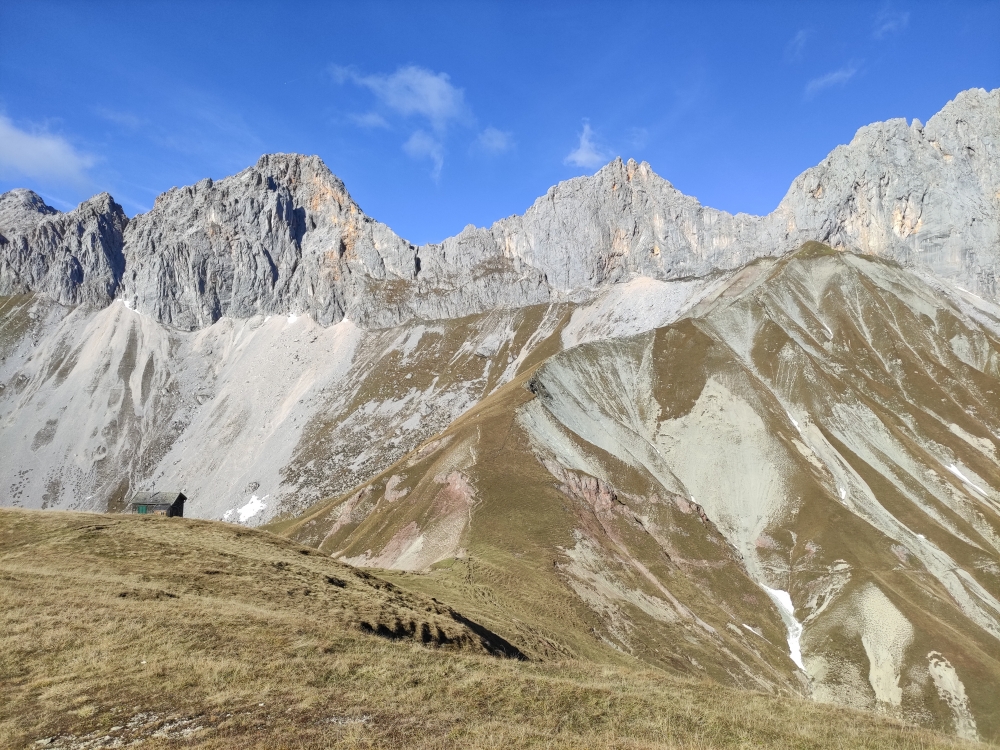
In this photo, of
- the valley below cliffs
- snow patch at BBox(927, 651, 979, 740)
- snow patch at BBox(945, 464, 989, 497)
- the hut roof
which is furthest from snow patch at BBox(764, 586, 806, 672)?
the hut roof

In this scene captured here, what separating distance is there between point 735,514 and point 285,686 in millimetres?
83273

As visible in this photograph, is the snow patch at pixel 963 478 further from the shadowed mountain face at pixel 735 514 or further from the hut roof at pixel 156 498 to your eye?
the hut roof at pixel 156 498

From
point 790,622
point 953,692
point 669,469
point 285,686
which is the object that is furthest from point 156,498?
point 953,692

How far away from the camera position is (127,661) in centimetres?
2083

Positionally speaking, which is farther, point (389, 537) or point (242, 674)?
point (389, 537)

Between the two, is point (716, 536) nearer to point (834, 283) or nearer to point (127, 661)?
point (127, 661)

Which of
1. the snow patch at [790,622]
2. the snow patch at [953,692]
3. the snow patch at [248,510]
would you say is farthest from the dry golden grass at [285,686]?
the snow patch at [248,510]

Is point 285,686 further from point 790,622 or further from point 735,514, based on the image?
point 735,514

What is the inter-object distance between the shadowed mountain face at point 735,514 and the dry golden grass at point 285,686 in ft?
60.4

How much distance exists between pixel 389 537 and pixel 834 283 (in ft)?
460

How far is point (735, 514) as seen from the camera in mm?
90812

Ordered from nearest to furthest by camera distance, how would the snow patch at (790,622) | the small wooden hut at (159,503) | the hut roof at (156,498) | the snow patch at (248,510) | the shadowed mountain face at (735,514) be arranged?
the shadowed mountain face at (735,514) → the snow patch at (790,622) → the small wooden hut at (159,503) → the hut roof at (156,498) → the snow patch at (248,510)

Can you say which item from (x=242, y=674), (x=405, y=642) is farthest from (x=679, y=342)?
(x=242, y=674)

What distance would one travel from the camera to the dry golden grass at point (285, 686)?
55.5 feet
